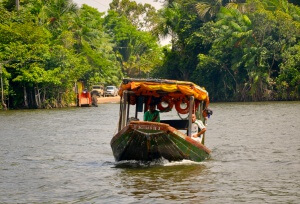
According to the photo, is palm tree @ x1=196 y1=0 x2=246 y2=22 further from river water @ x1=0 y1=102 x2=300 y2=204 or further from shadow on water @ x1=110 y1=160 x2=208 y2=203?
shadow on water @ x1=110 y1=160 x2=208 y2=203

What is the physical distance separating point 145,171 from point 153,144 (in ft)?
2.30

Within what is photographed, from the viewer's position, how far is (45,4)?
53.8 metres

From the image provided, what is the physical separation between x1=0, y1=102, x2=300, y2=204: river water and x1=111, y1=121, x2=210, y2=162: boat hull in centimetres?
28

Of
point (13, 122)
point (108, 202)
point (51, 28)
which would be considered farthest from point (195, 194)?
point (51, 28)

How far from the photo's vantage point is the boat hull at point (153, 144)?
15938 mm

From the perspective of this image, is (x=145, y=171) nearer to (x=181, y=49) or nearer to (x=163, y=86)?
(x=163, y=86)

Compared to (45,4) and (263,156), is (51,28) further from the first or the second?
(263,156)

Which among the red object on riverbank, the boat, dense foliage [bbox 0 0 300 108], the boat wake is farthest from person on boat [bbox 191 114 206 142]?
the red object on riverbank

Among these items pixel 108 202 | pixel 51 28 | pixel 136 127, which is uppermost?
pixel 51 28

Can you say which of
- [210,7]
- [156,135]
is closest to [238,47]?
[210,7]

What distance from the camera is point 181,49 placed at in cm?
6391

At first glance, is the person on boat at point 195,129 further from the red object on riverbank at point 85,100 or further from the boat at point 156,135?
the red object on riverbank at point 85,100

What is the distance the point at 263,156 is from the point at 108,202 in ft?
27.2

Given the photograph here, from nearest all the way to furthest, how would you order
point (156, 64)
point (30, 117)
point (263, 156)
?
point (263, 156), point (30, 117), point (156, 64)
